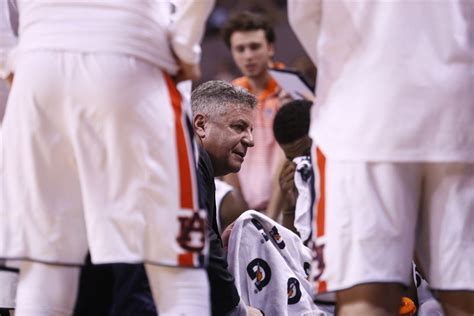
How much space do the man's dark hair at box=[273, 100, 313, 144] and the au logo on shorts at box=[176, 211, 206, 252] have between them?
2118 millimetres

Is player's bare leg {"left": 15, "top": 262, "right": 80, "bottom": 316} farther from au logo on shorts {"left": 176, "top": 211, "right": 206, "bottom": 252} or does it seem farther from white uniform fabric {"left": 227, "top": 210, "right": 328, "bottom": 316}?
white uniform fabric {"left": 227, "top": 210, "right": 328, "bottom": 316}

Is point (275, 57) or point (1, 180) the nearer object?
point (1, 180)

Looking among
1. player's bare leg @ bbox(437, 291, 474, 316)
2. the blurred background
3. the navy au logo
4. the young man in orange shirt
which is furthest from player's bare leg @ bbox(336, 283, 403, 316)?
the blurred background

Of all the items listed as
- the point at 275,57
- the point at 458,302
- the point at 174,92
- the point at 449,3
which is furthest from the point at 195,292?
the point at 275,57

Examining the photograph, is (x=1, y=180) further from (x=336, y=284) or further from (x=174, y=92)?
(x=336, y=284)

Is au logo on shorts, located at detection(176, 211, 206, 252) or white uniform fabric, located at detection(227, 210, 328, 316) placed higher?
au logo on shorts, located at detection(176, 211, 206, 252)

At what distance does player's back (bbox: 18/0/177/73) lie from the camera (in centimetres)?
252

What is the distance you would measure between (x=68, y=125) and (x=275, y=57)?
559 cm

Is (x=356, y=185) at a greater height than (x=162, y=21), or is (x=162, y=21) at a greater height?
(x=162, y=21)

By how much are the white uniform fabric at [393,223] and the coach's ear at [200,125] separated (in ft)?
4.07

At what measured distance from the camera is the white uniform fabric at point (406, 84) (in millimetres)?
2510

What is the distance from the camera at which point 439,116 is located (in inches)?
99.0

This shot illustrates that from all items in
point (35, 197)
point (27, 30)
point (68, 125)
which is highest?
point (27, 30)

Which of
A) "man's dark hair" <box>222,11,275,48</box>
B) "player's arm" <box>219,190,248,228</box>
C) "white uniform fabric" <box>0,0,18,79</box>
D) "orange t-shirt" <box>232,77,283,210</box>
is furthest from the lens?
"man's dark hair" <box>222,11,275,48</box>
